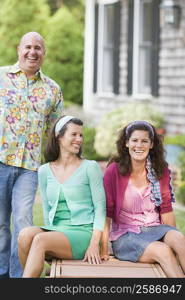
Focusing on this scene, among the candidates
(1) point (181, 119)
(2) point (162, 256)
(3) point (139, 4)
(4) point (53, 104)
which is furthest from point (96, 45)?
(2) point (162, 256)

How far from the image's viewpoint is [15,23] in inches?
943

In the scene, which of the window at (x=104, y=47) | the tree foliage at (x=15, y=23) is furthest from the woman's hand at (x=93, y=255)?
the tree foliage at (x=15, y=23)

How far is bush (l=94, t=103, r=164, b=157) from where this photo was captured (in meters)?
14.1

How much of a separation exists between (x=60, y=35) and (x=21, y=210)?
16860 millimetres

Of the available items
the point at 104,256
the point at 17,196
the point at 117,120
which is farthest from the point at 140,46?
the point at 104,256

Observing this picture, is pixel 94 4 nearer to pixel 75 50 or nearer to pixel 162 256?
pixel 75 50

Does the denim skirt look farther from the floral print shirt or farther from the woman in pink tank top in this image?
the floral print shirt

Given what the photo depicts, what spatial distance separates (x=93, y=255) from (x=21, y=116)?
120 centimetres

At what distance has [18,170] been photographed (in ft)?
20.1

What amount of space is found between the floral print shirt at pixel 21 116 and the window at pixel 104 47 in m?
10.4

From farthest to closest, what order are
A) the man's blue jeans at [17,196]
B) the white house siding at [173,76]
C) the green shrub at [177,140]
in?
the white house siding at [173,76], the green shrub at [177,140], the man's blue jeans at [17,196]

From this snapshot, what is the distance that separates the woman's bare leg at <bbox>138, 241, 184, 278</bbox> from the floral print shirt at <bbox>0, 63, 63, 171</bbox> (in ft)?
3.77

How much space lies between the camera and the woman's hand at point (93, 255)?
5410 mm

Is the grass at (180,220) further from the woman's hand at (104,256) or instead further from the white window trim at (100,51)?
the white window trim at (100,51)
